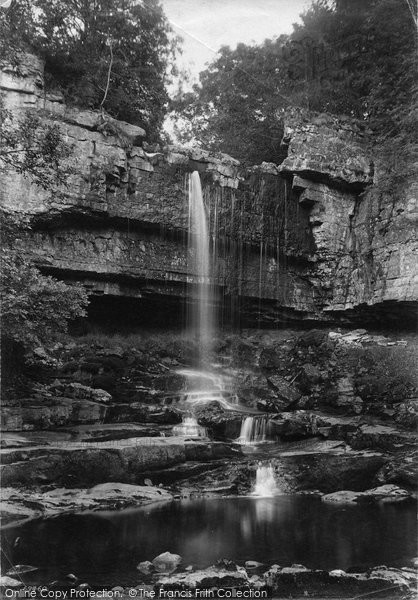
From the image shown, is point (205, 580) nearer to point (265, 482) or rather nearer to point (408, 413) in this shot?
point (265, 482)

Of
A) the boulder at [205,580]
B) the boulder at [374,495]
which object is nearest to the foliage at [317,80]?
the boulder at [374,495]

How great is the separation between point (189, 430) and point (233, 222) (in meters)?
10.1

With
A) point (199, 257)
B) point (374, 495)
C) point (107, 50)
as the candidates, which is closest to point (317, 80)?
point (107, 50)

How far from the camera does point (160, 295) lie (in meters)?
18.7

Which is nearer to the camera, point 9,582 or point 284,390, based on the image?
point 9,582

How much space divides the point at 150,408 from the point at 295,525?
577cm

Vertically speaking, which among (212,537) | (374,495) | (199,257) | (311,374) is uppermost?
(199,257)

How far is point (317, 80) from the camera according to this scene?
21906 mm

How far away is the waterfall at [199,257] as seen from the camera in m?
18.3

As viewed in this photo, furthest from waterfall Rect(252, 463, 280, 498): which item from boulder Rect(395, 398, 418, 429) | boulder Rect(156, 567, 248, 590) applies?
boulder Rect(156, 567, 248, 590)

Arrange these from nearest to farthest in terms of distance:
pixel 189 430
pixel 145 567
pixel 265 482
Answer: pixel 145 567, pixel 265 482, pixel 189 430

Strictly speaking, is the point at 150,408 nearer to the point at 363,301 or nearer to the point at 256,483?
the point at 256,483

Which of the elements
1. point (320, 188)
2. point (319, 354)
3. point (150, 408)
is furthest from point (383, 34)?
point (150, 408)

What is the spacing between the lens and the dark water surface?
211 inches
